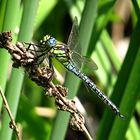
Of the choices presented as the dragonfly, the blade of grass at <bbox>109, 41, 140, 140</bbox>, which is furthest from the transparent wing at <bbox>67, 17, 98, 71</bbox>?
the blade of grass at <bbox>109, 41, 140, 140</bbox>

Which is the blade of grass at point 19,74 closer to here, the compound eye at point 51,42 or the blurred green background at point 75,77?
the blurred green background at point 75,77

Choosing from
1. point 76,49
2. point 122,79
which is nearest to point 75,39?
point 76,49

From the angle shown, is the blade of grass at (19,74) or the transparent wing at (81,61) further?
the transparent wing at (81,61)

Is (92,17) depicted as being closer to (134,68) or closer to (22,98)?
(134,68)

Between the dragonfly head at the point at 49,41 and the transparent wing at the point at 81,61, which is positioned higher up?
the dragonfly head at the point at 49,41

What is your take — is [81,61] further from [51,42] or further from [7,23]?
[7,23]

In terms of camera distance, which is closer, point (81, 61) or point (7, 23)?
point (7, 23)

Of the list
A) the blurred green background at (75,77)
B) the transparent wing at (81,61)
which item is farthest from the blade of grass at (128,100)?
the transparent wing at (81,61)

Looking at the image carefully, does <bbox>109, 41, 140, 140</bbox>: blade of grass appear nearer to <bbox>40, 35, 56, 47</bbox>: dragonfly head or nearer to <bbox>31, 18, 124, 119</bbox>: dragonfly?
<bbox>31, 18, 124, 119</bbox>: dragonfly
